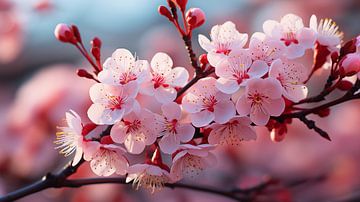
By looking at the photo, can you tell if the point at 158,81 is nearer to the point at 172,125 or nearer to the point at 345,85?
the point at 172,125

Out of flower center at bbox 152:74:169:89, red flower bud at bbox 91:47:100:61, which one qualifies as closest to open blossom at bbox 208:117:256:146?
flower center at bbox 152:74:169:89

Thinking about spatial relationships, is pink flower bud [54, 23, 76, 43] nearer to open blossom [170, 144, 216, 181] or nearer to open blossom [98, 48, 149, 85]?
open blossom [98, 48, 149, 85]

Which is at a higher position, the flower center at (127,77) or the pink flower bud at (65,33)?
the pink flower bud at (65,33)

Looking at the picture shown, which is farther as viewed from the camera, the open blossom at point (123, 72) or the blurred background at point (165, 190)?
the blurred background at point (165, 190)

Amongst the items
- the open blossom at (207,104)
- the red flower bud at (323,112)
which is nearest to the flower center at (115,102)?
the open blossom at (207,104)

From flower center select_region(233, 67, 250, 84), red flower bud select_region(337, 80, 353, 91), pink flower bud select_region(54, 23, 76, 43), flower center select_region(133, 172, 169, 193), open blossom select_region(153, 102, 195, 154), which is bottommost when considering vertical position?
flower center select_region(133, 172, 169, 193)

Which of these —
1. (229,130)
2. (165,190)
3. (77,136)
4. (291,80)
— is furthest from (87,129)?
(165,190)

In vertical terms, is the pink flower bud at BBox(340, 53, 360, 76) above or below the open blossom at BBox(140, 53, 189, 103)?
below

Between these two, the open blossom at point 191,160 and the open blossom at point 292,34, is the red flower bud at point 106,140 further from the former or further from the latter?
the open blossom at point 292,34
